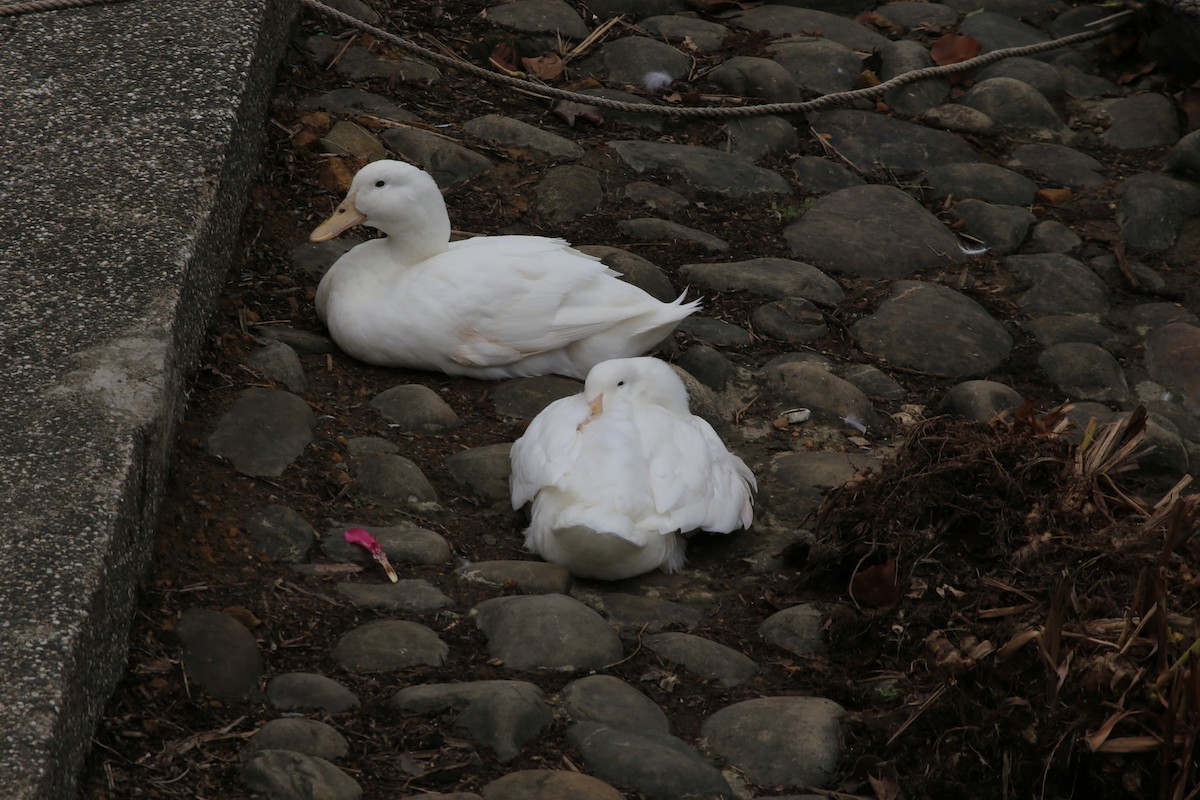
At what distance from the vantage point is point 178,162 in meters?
3.77

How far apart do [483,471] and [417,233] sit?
37.7 inches

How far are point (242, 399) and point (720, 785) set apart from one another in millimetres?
1686

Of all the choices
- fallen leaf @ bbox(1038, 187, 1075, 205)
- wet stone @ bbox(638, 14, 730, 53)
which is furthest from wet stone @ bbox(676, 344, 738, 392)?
wet stone @ bbox(638, 14, 730, 53)

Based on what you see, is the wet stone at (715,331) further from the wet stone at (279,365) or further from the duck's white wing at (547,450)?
the wet stone at (279,365)

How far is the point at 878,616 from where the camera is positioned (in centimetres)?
319

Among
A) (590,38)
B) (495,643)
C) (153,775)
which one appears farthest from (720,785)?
(590,38)

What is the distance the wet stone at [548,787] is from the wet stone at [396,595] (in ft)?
2.18

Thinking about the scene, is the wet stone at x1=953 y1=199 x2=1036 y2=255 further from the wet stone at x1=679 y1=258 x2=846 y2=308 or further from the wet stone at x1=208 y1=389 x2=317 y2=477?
the wet stone at x1=208 y1=389 x2=317 y2=477

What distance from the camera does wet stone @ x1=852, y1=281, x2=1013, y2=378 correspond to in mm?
4844

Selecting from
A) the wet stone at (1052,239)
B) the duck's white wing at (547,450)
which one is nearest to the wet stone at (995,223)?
the wet stone at (1052,239)

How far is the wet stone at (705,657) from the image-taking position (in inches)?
123

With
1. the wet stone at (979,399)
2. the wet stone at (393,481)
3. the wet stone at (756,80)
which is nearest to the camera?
the wet stone at (393,481)

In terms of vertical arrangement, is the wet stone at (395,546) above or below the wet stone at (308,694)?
below

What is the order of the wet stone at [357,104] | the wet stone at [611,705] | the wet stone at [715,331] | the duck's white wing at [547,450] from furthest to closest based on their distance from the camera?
the wet stone at [357,104], the wet stone at [715,331], the duck's white wing at [547,450], the wet stone at [611,705]
